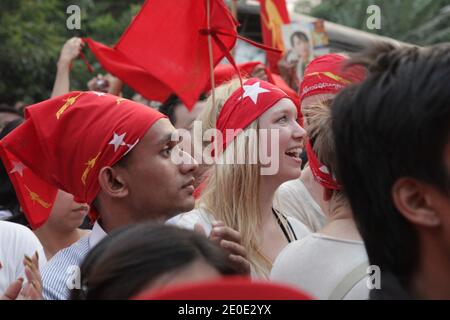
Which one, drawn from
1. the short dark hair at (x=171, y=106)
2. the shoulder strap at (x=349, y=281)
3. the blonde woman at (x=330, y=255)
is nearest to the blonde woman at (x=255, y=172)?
the blonde woman at (x=330, y=255)

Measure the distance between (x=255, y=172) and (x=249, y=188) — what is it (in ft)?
0.26

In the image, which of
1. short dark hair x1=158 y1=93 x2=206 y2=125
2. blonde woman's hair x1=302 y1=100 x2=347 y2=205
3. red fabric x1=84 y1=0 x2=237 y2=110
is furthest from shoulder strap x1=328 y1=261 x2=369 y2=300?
short dark hair x1=158 y1=93 x2=206 y2=125

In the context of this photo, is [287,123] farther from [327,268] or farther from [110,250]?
[110,250]

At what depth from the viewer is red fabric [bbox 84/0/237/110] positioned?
388 cm

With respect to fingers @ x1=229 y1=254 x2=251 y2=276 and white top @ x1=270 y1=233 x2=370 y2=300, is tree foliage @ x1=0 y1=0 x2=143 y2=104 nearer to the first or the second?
fingers @ x1=229 y1=254 x2=251 y2=276

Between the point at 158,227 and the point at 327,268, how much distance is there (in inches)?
34.2

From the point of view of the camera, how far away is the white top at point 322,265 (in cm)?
257

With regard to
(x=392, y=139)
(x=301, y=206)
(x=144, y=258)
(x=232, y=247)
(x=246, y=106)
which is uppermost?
(x=392, y=139)

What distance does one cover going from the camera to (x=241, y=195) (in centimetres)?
373

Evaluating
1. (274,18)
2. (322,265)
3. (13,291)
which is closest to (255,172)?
(322,265)

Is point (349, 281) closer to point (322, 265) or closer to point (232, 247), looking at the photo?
point (322, 265)

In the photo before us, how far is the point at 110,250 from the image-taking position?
1.89 m

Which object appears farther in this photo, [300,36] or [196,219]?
[300,36]
